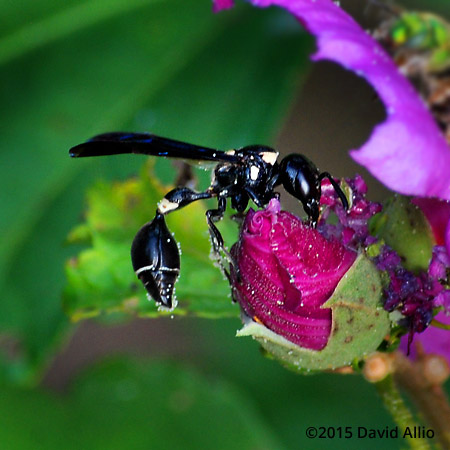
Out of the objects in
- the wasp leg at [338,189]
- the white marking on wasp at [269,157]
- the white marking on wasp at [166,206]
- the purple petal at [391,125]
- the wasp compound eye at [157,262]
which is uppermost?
the purple petal at [391,125]

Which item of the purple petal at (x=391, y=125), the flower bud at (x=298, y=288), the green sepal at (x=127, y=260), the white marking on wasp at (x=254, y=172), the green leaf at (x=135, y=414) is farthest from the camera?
the green leaf at (x=135, y=414)

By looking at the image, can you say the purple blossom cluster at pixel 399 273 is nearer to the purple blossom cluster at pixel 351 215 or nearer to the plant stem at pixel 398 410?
the purple blossom cluster at pixel 351 215

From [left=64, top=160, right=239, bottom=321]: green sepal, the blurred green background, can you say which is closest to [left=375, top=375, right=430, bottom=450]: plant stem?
[left=64, top=160, right=239, bottom=321]: green sepal

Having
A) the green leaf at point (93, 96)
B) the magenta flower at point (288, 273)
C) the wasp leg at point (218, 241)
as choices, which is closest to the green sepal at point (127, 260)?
the wasp leg at point (218, 241)

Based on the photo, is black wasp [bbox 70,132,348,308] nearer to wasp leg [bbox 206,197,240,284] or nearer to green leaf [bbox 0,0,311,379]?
wasp leg [bbox 206,197,240,284]

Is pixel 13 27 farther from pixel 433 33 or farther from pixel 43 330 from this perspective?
pixel 433 33

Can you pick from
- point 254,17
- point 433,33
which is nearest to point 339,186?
point 433,33

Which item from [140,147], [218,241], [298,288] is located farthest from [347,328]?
[140,147]
